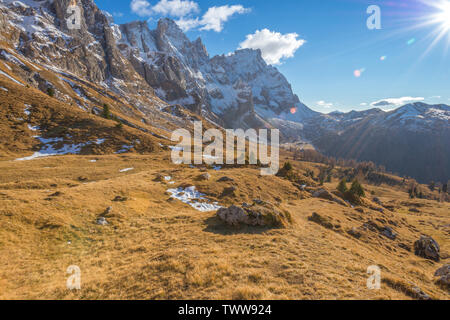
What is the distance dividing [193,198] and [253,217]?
51.2ft

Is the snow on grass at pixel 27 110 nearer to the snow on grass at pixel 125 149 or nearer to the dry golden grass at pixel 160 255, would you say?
the snow on grass at pixel 125 149

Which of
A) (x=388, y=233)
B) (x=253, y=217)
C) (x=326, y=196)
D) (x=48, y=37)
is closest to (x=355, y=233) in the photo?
(x=388, y=233)

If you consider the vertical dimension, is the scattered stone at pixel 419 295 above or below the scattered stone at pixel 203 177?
below

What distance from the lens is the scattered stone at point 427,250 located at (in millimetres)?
29767

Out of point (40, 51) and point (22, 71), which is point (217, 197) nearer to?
point (22, 71)

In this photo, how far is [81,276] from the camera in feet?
41.3

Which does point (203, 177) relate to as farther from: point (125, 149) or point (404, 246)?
point (404, 246)

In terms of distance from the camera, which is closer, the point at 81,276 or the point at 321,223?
the point at 81,276

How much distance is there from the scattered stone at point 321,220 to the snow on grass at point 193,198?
52.8 ft

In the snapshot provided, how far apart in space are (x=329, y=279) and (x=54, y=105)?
10386cm

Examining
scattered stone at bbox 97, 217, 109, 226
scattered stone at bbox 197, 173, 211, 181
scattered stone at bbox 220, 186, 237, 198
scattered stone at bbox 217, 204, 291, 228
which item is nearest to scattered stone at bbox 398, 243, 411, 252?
scattered stone at bbox 217, 204, 291, 228

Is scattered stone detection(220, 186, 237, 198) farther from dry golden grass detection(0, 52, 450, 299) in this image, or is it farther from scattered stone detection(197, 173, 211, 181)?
scattered stone detection(197, 173, 211, 181)

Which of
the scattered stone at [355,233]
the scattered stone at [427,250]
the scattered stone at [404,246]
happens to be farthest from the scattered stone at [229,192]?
the scattered stone at [427,250]
